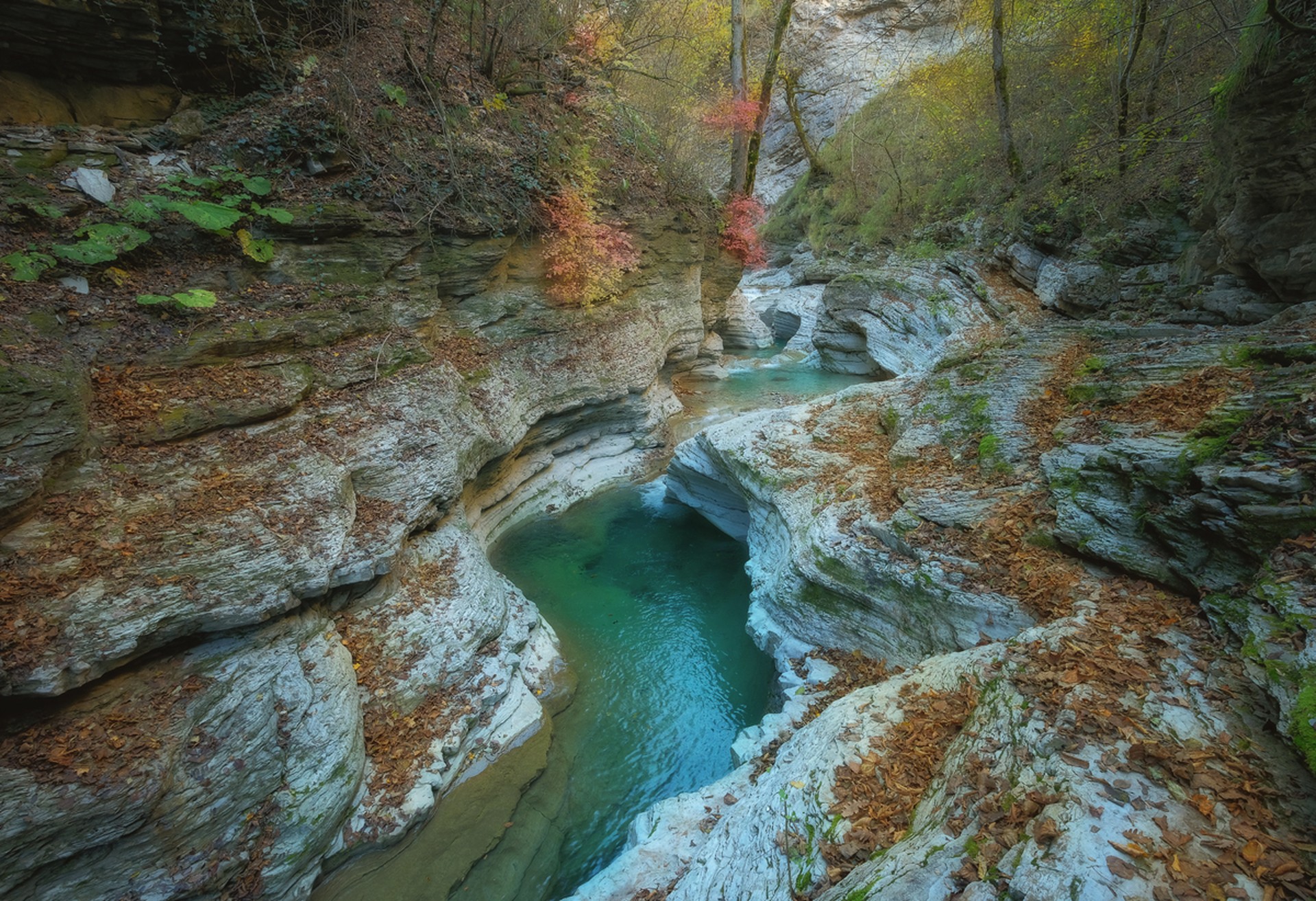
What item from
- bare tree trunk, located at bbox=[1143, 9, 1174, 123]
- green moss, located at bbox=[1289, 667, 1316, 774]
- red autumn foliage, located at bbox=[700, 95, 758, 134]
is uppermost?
red autumn foliage, located at bbox=[700, 95, 758, 134]

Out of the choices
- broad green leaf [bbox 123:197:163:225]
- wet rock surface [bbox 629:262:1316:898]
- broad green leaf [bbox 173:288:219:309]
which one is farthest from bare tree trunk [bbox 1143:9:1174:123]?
broad green leaf [bbox 123:197:163:225]

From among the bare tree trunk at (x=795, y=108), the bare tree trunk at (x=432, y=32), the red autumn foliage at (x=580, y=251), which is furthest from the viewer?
the bare tree trunk at (x=795, y=108)

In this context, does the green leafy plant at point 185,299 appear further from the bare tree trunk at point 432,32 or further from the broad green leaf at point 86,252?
the bare tree trunk at point 432,32

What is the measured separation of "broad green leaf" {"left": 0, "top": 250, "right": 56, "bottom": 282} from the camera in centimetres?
575

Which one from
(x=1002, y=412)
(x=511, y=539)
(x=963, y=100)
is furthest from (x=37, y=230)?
(x=963, y=100)

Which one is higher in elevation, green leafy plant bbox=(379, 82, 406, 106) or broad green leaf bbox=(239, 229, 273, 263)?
green leafy plant bbox=(379, 82, 406, 106)

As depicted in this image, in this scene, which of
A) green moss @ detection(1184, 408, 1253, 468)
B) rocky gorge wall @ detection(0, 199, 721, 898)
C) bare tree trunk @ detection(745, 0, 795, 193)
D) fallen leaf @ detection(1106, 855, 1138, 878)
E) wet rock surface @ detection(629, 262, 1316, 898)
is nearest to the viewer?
fallen leaf @ detection(1106, 855, 1138, 878)

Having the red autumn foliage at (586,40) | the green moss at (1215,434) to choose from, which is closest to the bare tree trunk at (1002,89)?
the red autumn foliage at (586,40)

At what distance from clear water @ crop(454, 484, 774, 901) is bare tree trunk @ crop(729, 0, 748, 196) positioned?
10890 millimetres

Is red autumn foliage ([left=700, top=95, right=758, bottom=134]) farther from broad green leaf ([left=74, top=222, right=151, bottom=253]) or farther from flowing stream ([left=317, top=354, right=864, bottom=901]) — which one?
broad green leaf ([left=74, top=222, right=151, bottom=253])

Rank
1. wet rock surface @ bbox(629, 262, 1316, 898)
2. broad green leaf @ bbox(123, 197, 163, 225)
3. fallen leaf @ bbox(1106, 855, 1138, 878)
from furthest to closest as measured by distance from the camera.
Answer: broad green leaf @ bbox(123, 197, 163, 225) → wet rock surface @ bbox(629, 262, 1316, 898) → fallen leaf @ bbox(1106, 855, 1138, 878)

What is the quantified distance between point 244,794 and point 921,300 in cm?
1978

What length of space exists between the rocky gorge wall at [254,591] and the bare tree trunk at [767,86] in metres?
10.9

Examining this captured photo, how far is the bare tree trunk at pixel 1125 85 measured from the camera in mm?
11438
